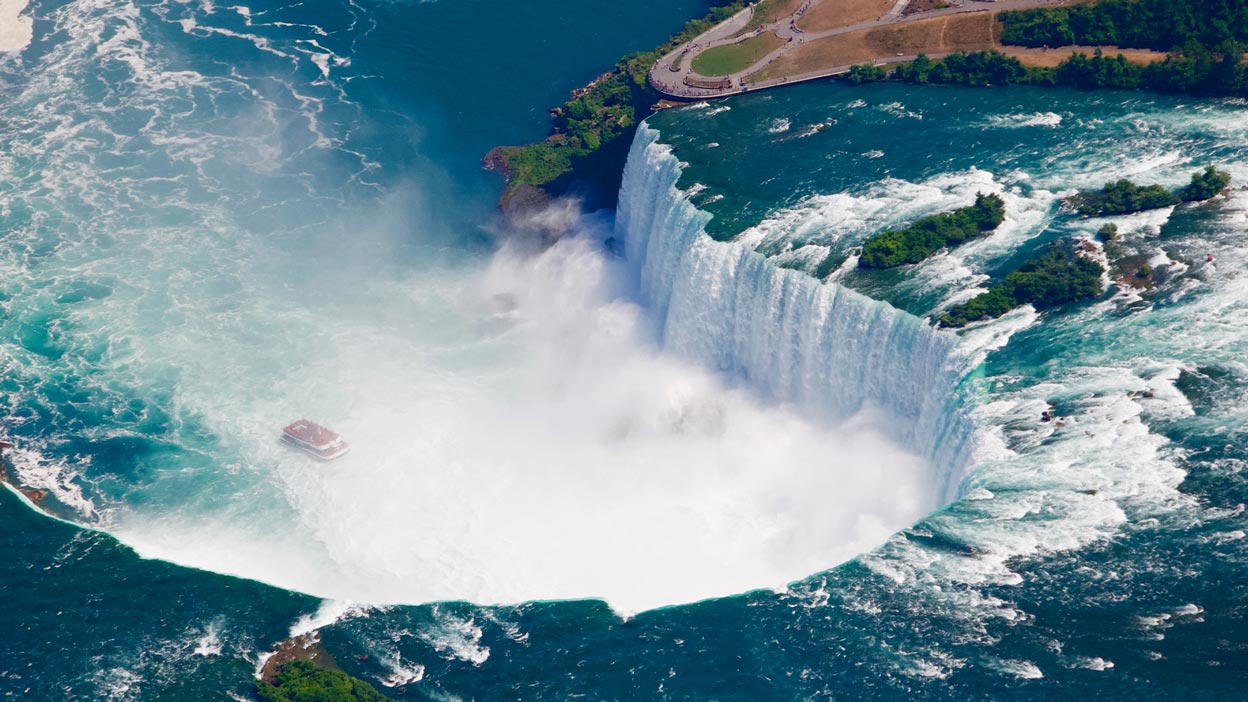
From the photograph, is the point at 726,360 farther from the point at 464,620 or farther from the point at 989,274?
the point at 464,620

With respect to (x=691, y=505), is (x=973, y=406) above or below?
above

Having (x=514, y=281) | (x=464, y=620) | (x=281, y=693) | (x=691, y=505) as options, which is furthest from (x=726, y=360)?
(x=281, y=693)

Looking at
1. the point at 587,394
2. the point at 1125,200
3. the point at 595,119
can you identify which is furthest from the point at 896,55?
the point at 587,394

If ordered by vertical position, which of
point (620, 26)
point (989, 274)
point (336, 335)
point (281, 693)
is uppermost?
point (620, 26)

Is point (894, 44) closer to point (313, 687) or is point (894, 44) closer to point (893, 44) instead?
point (893, 44)

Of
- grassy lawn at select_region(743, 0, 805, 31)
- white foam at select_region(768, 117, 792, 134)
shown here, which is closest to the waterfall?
white foam at select_region(768, 117, 792, 134)

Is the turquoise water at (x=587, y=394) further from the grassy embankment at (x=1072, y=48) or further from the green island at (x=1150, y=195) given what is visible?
the grassy embankment at (x=1072, y=48)

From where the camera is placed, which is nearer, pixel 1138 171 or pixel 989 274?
pixel 989 274
